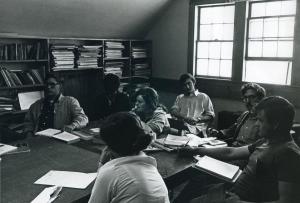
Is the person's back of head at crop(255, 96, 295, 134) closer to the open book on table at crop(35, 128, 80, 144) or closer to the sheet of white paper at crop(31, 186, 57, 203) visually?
the sheet of white paper at crop(31, 186, 57, 203)

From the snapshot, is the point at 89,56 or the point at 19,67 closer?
the point at 19,67

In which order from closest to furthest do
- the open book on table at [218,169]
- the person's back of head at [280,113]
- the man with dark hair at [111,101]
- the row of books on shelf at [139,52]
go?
1. the person's back of head at [280,113]
2. the open book on table at [218,169]
3. the man with dark hair at [111,101]
4. the row of books on shelf at [139,52]

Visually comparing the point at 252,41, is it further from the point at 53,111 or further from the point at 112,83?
the point at 53,111

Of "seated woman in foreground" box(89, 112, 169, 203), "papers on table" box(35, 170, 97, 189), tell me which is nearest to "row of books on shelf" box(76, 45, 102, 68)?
"papers on table" box(35, 170, 97, 189)

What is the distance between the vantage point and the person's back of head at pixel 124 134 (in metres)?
1.46

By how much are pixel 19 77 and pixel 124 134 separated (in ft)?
11.4

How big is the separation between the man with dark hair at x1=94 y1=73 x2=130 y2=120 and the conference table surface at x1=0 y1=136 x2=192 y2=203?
4.71ft

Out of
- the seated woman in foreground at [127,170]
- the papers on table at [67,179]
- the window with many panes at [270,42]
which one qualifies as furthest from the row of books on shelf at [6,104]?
the window with many panes at [270,42]

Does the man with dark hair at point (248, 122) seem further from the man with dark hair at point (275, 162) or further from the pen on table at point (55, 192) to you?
the pen on table at point (55, 192)

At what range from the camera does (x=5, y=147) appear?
258cm

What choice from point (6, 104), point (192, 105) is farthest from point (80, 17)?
point (192, 105)

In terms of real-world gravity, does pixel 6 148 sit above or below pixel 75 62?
below

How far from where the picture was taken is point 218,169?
2254mm

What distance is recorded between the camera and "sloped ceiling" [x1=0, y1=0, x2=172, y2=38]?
166 inches
